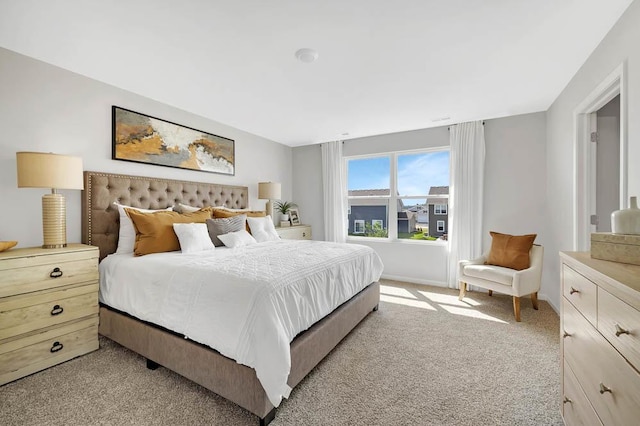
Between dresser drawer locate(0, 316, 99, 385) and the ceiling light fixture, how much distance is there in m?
2.77

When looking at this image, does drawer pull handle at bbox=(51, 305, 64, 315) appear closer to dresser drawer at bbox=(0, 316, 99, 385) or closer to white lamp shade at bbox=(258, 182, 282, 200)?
dresser drawer at bbox=(0, 316, 99, 385)

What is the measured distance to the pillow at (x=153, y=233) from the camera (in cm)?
244

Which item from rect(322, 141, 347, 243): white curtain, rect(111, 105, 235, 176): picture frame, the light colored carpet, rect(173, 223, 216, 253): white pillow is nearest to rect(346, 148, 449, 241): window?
rect(322, 141, 347, 243): white curtain

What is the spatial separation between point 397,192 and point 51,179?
4.27 metres

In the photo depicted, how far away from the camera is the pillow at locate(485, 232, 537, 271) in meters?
3.09

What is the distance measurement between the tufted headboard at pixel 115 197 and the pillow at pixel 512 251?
3852mm

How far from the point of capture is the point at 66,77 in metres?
2.40

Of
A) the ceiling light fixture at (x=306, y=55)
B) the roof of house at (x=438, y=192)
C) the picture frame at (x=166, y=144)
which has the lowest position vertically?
the roof of house at (x=438, y=192)

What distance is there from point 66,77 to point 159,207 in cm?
142

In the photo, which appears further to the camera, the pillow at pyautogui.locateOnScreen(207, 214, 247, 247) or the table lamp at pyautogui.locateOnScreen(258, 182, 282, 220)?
the table lamp at pyautogui.locateOnScreen(258, 182, 282, 220)

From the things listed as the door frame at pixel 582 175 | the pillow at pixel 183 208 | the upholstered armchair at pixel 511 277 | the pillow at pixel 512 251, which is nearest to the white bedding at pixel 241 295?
the pillow at pixel 183 208

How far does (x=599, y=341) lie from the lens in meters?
1.00

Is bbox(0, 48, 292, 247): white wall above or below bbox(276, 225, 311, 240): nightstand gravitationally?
above

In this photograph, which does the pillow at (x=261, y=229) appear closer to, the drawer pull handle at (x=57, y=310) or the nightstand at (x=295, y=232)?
the nightstand at (x=295, y=232)
